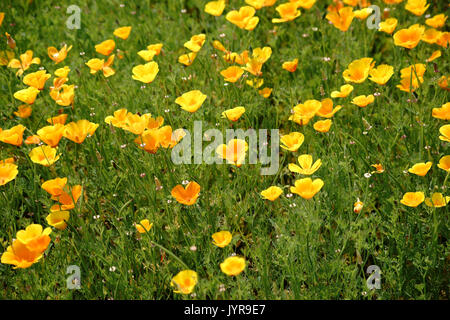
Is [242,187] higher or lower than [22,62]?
lower

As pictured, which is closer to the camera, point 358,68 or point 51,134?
point 51,134

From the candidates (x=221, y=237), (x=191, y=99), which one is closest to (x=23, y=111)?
(x=191, y=99)

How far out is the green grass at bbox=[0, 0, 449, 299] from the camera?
211 cm

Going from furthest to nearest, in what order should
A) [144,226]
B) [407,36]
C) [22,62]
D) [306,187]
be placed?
[22,62] → [407,36] → [144,226] → [306,187]

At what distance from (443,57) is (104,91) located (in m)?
1.95

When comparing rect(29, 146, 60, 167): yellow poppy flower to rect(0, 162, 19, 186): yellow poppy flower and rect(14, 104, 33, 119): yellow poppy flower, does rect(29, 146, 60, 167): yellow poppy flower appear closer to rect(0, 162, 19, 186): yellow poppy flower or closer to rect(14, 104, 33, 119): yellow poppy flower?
rect(0, 162, 19, 186): yellow poppy flower

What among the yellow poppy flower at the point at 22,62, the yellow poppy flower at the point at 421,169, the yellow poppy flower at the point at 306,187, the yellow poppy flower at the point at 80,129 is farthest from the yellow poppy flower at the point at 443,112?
the yellow poppy flower at the point at 22,62

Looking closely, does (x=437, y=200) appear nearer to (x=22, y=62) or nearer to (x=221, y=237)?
(x=221, y=237)

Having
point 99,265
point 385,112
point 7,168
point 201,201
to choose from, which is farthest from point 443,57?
point 7,168

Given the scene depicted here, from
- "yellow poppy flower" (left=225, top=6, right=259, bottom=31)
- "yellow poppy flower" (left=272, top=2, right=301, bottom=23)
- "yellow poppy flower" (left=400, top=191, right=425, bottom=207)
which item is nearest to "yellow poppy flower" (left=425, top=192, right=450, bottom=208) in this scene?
"yellow poppy flower" (left=400, top=191, right=425, bottom=207)

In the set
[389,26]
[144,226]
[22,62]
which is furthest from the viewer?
[22,62]

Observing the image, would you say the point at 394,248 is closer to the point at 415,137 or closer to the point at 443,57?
the point at 415,137

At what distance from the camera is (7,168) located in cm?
234

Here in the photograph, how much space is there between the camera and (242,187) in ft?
8.09
